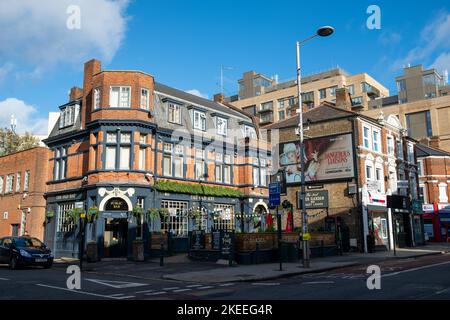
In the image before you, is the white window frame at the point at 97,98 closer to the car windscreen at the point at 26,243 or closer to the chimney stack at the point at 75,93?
the chimney stack at the point at 75,93

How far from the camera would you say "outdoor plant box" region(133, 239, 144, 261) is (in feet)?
80.0

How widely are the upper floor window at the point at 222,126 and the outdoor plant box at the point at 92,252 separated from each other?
13798mm

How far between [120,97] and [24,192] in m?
11.9

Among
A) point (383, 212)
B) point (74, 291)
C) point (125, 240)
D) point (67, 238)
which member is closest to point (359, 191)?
point (383, 212)

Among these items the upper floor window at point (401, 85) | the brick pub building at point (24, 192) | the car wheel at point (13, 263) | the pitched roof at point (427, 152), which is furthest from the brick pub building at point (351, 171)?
the upper floor window at point (401, 85)

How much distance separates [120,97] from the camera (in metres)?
27.0

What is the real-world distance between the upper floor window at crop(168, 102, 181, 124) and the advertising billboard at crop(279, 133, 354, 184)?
11528 mm

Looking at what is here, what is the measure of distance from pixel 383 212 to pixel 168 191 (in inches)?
721

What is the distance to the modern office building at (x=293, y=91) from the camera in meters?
77.0

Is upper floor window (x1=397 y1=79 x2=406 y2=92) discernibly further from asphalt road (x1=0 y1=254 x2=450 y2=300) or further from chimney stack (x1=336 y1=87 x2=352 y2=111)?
asphalt road (x1=0 y1=254 x2=450 y2=300)

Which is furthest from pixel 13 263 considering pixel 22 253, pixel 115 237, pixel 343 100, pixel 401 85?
pixel 401 85

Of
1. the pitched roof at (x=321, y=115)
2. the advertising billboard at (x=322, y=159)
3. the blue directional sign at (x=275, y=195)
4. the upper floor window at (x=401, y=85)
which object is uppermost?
the upper floor window at (x=401, y=85)

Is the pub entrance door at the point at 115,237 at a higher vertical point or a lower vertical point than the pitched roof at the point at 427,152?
lower
